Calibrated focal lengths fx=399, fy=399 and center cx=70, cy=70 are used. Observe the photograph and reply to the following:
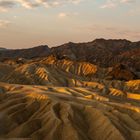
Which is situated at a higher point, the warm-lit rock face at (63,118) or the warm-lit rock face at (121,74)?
the warm-lit rock face at (63,118)

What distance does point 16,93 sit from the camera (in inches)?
2844

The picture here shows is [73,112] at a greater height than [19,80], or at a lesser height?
greater

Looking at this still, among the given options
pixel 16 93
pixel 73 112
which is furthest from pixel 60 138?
pixel 16 93

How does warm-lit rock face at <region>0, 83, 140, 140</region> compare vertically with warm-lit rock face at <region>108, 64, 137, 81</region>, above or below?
above

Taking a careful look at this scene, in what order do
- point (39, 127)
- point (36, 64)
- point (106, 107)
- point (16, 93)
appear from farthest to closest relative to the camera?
point (36, 64) < point (16, 93) < point (106, 107) < point (39, 127)

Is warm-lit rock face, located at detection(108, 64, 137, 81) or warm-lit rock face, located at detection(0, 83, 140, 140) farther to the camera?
warm-lit rock face, located at detection(108, 64, 137, 81)

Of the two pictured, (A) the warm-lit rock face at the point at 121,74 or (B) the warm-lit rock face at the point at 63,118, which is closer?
(B) the warm-lit rock face at the point at 63,118

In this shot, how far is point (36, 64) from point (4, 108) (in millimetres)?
84546

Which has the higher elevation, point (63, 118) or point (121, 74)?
point (63, 118)

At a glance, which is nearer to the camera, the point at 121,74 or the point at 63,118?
the point at 63,118

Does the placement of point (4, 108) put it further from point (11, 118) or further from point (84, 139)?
point (84, 139)

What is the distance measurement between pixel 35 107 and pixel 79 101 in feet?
24.4

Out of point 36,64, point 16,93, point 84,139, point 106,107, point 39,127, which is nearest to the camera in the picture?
point 84,139

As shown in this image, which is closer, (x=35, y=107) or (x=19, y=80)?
(x=35, y=107)
